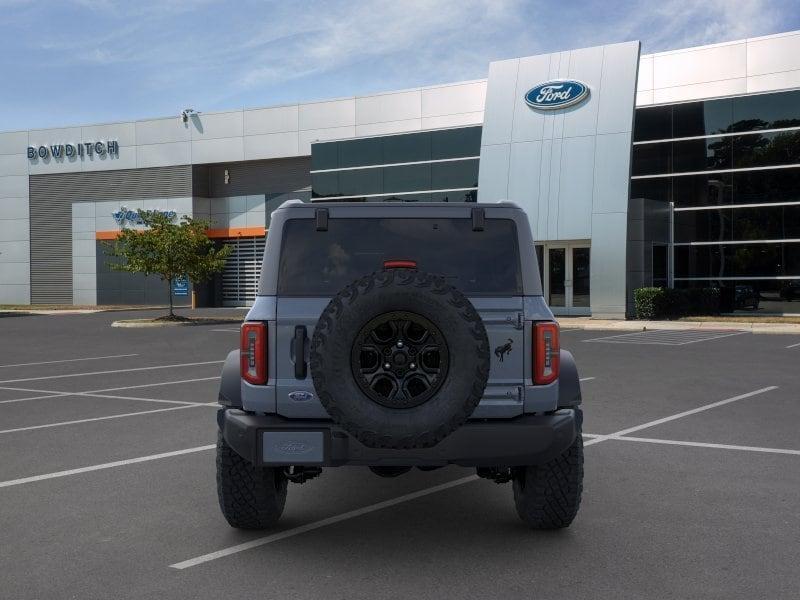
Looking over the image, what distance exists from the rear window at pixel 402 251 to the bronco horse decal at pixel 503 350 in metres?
0.36

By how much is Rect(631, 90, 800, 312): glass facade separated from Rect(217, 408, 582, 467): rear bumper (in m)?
27.2

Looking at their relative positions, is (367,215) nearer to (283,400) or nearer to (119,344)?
(283,400)

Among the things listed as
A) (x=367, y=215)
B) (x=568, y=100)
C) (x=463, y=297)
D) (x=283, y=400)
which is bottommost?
(x=283, y=400)

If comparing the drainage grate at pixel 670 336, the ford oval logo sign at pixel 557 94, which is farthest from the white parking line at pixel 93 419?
the ford oval logo sign at pixel 557 94

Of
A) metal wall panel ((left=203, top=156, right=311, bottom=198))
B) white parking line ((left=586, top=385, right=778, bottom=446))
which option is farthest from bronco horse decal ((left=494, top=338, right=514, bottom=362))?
metal wall panel ((left=203, top=156, right=311, bottom=198))

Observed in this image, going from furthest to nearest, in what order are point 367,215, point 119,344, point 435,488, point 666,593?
point 119,344 → point 435,488 → point 367,215 → point 666,593

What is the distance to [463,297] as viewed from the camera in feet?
14.4

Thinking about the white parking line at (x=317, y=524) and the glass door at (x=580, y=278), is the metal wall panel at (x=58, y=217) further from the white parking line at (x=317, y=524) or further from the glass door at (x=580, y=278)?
the white parking line at (x=317, y=524)

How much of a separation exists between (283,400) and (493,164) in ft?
92.2

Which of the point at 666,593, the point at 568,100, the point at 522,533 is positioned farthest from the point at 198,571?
the point at 568,100

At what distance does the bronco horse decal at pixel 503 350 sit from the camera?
473 centimetres

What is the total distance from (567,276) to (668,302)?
13.6 ft

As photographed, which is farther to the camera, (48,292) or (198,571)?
(48,292)

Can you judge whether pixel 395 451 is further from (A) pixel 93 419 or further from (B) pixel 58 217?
(B) pixel 58 217
